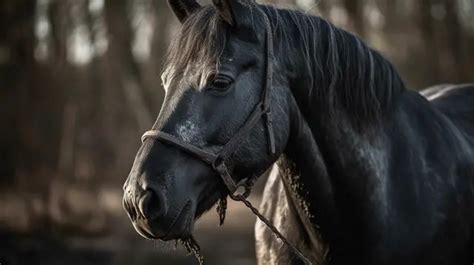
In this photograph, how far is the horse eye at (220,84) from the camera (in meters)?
2.73

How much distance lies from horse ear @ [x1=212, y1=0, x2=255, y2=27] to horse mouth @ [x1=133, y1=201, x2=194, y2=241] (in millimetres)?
812

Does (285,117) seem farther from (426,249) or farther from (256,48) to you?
(426,249)

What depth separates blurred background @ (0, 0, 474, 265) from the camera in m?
10.7

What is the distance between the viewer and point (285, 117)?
2893 millimetres

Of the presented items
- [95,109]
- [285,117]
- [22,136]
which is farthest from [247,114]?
[95,109]

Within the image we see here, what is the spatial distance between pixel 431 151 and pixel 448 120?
43 cm

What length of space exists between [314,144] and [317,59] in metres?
0.39

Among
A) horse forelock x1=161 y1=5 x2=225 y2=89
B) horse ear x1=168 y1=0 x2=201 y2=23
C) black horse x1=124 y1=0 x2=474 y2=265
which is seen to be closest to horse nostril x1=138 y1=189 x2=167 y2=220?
black horse x1=124 y1=0 x2=474 y2=265

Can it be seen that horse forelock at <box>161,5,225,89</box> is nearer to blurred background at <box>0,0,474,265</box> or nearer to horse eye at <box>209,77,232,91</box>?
horse eye at <box>209,77,232,91</box>

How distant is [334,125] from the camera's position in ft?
10.1

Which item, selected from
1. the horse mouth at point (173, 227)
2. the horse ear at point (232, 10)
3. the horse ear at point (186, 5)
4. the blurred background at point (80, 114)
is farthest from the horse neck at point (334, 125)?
the blurred background at point (80, 114)

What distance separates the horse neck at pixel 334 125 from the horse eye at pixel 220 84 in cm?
33

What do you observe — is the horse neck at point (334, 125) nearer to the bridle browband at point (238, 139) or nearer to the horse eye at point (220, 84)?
the bridle browband at point (238, 139)

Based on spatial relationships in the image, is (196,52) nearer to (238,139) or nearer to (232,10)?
(232,10)
